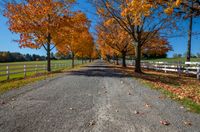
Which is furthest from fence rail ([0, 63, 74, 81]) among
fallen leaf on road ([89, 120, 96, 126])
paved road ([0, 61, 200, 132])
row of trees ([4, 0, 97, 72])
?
fallen leaf on road ([89, 120, 96, 126])

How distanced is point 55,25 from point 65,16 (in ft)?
5.27

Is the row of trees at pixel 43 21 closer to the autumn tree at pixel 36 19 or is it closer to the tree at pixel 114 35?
the autumn tree at pixel 36 19

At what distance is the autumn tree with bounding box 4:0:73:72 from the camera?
22375 mm

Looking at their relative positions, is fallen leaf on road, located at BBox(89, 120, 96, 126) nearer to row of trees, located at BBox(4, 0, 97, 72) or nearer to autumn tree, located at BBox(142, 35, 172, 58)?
row of trees, located at BBox(4, 0, 97, 72)

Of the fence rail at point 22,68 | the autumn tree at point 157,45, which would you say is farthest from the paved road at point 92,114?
the autumn tree at point 157,45

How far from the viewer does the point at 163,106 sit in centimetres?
743

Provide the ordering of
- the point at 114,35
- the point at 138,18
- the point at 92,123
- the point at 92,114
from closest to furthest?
1. the point at 92,123
2. the point at 92,114
3. the point at 138,18
4. the point at 114,35

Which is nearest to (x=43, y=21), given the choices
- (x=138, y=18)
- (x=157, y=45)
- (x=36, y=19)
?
(x=36, y=19)

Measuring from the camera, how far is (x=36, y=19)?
A: 75.2 ft

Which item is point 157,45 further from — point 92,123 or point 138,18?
point 92,123

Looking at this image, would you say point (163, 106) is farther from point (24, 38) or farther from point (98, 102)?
point (24, 38)

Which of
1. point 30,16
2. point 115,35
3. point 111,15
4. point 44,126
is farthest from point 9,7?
point 44,126

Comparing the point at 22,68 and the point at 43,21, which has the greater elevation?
the point at 43,21

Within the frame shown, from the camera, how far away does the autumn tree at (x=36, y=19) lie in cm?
2238
